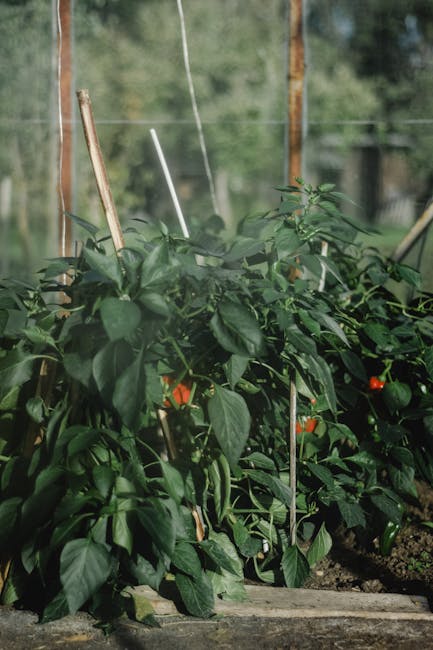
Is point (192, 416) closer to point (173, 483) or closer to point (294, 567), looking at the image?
point (173, 483)

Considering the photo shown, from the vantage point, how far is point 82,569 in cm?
148

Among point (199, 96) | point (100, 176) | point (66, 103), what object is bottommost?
point (100, 176)

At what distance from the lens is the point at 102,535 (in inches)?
61.0

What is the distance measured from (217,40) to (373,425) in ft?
26.3

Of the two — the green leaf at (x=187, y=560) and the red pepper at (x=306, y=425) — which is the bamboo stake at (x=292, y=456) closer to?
the red pepper at (x=306, y=425)

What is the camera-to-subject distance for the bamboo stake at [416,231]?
9.04 feet

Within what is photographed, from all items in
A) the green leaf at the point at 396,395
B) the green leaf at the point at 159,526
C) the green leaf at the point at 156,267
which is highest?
the green leaf at the point at 156,267

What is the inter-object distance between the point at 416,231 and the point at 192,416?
4.40ft

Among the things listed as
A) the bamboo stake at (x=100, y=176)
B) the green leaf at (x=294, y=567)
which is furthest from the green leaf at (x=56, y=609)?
the green leaf at (x=294, y=567)

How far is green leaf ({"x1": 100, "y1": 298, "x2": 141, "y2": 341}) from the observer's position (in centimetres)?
138

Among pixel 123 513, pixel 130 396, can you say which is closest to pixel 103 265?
pixel 130 396

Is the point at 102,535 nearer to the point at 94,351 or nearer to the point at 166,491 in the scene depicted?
the point at 166,491

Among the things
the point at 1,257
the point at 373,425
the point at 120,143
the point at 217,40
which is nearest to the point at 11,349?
the point at 373,425

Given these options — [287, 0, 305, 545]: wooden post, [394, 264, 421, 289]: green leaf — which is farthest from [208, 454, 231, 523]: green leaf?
[287, 0, 305, 545]: wooden post
